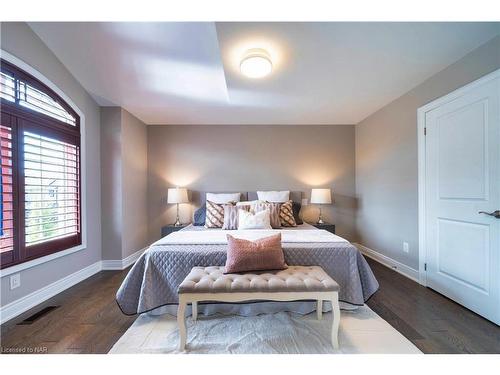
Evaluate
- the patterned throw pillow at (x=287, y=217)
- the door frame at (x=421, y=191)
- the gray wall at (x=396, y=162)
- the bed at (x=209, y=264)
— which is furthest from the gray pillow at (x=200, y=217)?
the door frame at (x=421, y=191)

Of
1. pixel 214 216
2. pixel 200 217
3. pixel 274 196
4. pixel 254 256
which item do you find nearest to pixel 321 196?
pixel 274 196

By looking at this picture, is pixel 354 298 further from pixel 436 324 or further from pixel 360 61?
pixel 360 61

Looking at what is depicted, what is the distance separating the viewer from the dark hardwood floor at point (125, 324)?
1554 mm

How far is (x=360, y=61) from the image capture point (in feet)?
7.07

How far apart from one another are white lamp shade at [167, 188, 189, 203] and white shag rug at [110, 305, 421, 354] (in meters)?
1.87

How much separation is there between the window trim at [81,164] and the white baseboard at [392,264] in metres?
4.04

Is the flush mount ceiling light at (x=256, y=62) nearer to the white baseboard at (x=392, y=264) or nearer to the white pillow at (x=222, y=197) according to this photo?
the white pillow at (x=222, y=197)

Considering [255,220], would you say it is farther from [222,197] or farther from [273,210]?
[222,197]

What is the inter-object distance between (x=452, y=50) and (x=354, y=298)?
2.34 meters

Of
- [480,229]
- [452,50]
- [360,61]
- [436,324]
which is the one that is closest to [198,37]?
[360,61]

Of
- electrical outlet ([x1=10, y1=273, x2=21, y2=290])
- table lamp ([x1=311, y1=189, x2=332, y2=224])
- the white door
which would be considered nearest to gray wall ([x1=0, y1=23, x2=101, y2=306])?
electrical outlet ([x1=10, y1=273, x2=21, y2=290])

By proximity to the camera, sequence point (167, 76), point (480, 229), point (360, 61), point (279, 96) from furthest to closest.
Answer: point (279, 96), point (167, 76), point (360, 61), point (480, 229)

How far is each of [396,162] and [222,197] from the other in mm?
2540
